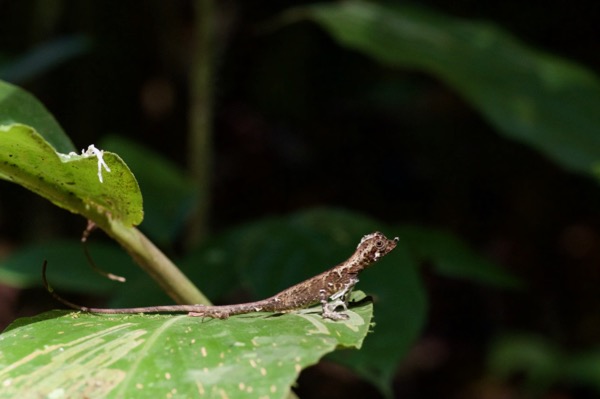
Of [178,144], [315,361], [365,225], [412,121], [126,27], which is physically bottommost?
[315,361]

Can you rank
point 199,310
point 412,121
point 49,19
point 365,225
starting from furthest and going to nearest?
1. point 412,121
2. point 49,19
3. point 365,225
4. point 199,310

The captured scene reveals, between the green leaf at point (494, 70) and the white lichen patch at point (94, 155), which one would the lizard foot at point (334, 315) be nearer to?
the white lichen patch at point (94, 155)

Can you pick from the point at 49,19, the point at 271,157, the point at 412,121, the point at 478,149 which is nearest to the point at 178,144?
the point at 271,157

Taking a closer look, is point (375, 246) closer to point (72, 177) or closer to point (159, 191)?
point (72, 177)

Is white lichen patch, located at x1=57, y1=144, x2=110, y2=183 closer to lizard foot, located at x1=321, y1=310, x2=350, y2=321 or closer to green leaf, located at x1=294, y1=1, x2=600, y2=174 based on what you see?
lizard foot, located at x1=321, y1=310, x2=350, y2=321

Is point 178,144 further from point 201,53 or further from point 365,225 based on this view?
point 365,225
